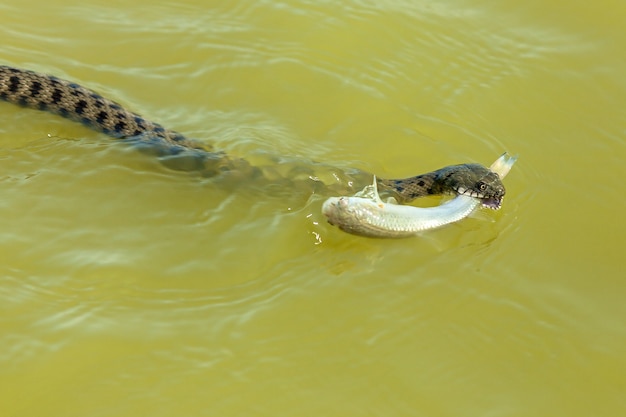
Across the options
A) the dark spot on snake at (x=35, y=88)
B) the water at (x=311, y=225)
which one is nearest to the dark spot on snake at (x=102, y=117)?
the water at (x=311, y=225)

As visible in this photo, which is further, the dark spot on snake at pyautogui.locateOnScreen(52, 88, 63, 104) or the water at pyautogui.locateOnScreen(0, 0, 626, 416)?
the dark spot on snake at pyautogui.locateOnScreen(52, 88, 63, 104)

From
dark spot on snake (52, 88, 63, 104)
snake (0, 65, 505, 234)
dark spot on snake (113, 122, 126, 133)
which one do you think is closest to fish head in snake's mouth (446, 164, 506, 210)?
snake (0, 65, 505, 234)

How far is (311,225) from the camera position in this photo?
7.35m

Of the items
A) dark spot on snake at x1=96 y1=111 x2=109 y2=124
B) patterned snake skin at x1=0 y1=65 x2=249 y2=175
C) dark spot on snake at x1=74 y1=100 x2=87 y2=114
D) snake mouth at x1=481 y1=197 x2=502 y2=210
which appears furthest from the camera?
dark spot on snake at x1=74 y1=100 x2=87 y2=114

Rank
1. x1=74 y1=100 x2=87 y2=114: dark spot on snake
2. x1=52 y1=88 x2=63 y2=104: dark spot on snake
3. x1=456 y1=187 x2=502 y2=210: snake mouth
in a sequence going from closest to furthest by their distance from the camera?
1. x1=456 y1=187 x2=502 y2=210: snake mouth
2. x1=74 y1=100 x2=87 y2=114: dark spot on snake
3. x1=52 y1=88 x2=63 y2=104: dark spot on snake

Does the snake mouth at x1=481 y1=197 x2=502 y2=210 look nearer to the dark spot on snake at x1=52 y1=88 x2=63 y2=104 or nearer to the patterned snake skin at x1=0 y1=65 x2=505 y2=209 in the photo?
the patterned snake skin at x1=0 y1=65 x2=505 y2=209

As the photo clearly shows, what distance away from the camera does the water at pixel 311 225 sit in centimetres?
582

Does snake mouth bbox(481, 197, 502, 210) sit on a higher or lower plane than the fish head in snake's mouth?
lower

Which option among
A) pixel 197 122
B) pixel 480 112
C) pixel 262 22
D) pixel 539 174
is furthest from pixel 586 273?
pixel 262 22

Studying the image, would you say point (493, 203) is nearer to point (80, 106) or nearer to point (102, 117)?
point (102, 117)

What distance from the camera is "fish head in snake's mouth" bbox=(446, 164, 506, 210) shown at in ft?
25.0

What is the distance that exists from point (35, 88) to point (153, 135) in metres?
1.53

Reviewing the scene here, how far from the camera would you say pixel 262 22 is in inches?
394

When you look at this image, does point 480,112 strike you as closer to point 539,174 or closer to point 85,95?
point 539,174
